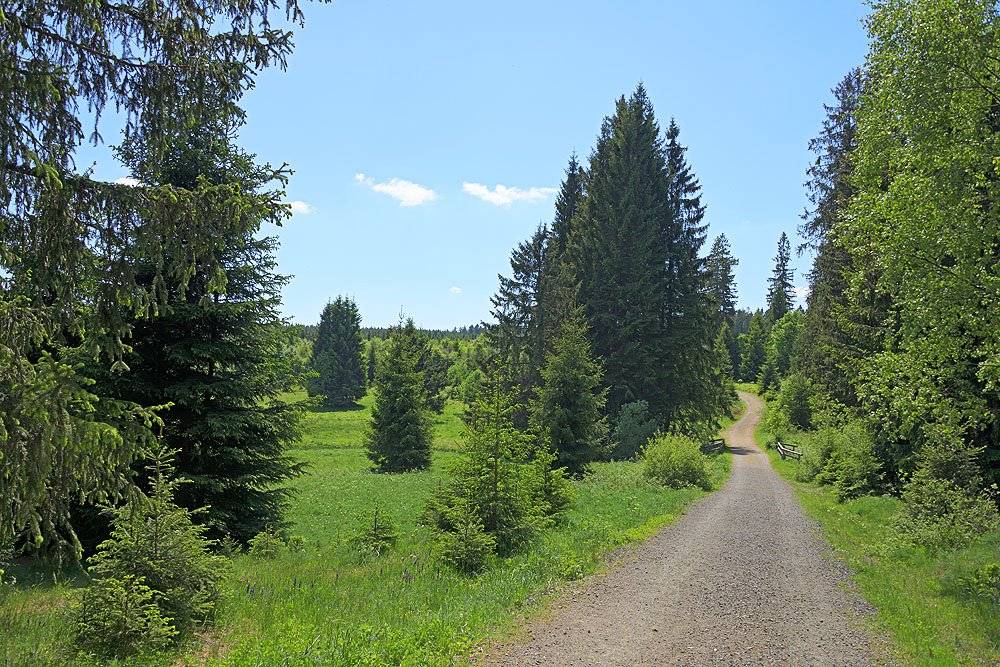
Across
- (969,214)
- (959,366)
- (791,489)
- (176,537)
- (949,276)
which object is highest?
(969,214)

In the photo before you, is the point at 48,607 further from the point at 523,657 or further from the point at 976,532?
the point at 976,532

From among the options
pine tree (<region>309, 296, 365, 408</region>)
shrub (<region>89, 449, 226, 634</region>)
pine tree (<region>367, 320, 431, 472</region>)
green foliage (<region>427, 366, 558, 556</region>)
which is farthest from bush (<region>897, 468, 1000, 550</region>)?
pine tree (<region>309, 296, 365, 408</region>)

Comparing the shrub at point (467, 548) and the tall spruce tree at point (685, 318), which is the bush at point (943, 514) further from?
the tall spruce tree at point (685, 318)

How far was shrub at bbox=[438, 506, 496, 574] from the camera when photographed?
36.4 ft

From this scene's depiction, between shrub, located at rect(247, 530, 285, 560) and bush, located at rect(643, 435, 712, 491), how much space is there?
1476 cm

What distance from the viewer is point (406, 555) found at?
1256 cm

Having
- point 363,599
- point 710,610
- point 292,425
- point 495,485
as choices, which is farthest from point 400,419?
point 710,610

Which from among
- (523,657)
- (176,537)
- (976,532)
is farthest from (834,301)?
(176,537)

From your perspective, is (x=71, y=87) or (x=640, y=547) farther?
(x=640, y=547)

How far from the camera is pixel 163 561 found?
294 inches

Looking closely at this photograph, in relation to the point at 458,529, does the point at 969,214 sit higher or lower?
higher

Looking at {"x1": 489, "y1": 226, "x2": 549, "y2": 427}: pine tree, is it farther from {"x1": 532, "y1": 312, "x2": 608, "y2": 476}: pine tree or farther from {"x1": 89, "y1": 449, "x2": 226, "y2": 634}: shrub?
{"x1": 89, "y1": 449, "x2": 226, "y2": 634}: shrub

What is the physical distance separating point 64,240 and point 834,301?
1096 inches

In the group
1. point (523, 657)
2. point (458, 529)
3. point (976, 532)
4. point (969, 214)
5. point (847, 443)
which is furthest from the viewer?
point (847, 443)
